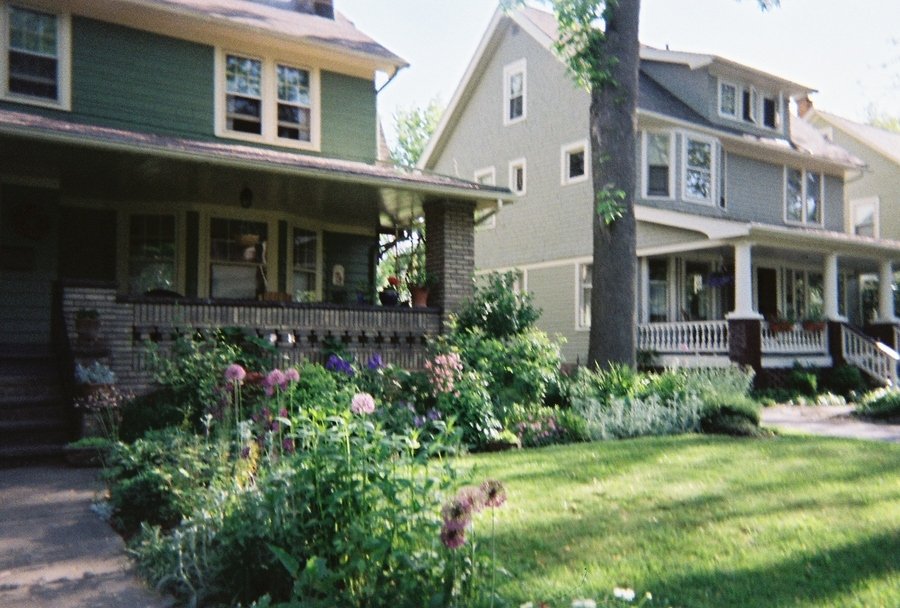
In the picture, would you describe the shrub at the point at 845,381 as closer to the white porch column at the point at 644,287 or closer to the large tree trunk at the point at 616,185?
the white porch column at the point at 644,287

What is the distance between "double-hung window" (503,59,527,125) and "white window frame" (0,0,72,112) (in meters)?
11.9

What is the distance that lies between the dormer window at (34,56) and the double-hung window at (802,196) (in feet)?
58.0

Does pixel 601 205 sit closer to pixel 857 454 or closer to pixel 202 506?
pixel 857 454

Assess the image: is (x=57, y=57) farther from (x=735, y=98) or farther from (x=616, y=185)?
(x=735, y=98)

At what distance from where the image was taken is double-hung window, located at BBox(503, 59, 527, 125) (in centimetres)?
2031

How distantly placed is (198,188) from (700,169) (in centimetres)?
1241

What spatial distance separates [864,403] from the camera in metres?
12.9

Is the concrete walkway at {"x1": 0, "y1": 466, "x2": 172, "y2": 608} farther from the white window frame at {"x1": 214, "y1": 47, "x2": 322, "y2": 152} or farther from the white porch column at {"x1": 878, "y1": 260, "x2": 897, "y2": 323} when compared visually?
the white porch column at {"x1": 878, "y1": 260, "x2": 897, "y2": 323}

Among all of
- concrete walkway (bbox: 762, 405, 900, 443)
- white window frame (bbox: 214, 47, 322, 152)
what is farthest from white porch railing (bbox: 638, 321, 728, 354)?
white window frame (bbox: 214, 47, 322, 152)

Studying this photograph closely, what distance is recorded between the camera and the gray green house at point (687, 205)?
16500mm

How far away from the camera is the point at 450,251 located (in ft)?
37.2

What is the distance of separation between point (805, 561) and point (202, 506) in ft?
10.7

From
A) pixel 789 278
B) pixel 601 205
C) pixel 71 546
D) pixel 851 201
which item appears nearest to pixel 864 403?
pixel 601 205

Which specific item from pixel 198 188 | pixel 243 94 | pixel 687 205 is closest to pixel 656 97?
pixel 687 205
